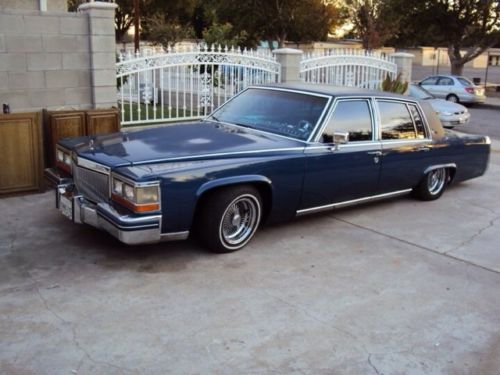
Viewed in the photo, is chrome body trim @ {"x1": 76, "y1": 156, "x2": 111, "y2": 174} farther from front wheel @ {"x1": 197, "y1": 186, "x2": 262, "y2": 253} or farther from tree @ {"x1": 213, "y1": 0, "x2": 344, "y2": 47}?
tree @ {"x1": 213, "y1": 0, "x2": 344, "y2": 47}

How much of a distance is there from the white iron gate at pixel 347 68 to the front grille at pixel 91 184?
7439mm

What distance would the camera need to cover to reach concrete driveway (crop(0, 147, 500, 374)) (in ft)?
12.6

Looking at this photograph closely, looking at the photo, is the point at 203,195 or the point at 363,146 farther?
the point at 363,146

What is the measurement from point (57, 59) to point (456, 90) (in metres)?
19.3

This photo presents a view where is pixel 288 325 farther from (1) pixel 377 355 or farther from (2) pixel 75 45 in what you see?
(2) pixel 75 45

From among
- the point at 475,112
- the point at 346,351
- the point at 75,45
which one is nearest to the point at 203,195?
the point at 346,351

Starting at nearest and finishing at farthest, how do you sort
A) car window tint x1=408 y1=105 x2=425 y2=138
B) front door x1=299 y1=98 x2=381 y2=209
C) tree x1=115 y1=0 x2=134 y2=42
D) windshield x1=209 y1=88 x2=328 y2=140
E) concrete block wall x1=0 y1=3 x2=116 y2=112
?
front door x1=299 y1=98 x2=381 y2=209
windshield x1=209 y1=88 x2=328 y2=140
car window tint x1=408 y1=105 x2=425 y2=138
concrete block wall x1=0 y1=3 x2=116 y2=112
tree x1=115 y1=0 x2=134 y2=42

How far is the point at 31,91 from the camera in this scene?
783 centimetres

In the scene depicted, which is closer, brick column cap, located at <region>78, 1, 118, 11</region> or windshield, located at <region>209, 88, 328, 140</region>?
windshield, located at <region>209, 88, 328, 140</region>

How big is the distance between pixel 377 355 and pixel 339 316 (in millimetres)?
567

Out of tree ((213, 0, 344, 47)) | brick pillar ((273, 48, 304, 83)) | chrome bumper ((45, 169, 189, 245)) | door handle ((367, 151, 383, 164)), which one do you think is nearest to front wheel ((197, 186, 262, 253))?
chrome bumper ((45, 169, 189, 245))

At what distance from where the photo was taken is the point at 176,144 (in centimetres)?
566

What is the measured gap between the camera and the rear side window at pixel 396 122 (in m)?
7.00

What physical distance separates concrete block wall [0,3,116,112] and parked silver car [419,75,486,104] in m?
18.4
